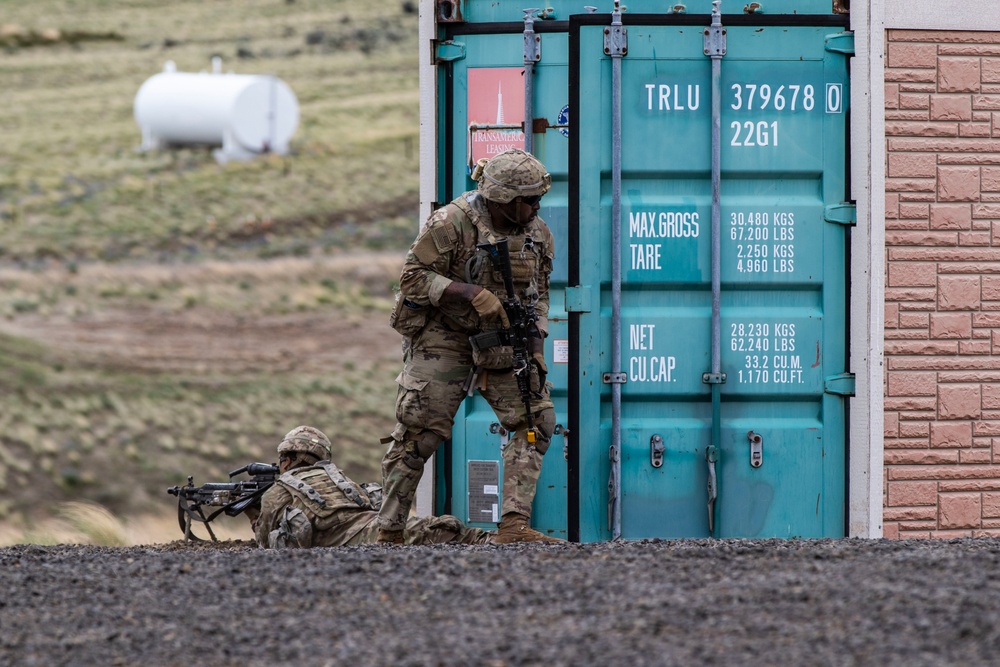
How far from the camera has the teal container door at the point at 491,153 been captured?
691 cm

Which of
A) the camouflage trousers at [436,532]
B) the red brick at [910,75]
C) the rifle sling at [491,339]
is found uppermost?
the red brick at [910,75]

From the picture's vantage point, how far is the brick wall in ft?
23.2

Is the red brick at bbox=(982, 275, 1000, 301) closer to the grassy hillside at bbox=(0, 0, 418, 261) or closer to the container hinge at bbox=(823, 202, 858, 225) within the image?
the container hinge at bbox=(823, 202, 858, 225)

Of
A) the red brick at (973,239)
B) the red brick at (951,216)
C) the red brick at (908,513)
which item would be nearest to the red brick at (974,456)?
the red brick at (908,513)

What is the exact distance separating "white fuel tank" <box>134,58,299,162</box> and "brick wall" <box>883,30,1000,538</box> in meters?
29.4

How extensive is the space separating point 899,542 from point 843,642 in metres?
1.81

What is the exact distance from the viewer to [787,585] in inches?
180

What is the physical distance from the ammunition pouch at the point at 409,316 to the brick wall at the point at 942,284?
8.23ft

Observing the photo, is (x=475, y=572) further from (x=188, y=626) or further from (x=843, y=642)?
(x=843, y=642)

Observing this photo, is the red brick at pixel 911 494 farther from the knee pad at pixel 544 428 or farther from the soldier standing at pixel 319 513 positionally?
the soldier standing at pixel 319 513

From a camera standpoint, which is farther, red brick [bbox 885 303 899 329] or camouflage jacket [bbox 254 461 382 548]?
camouflage jacket [bbox 254 461 382 548]

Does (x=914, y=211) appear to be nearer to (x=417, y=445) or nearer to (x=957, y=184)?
(x=957, y=184)

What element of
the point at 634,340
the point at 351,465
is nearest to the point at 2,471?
the point at 351,465

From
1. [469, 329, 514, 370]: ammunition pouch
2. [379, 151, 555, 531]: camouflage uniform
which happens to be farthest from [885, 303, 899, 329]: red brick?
[469, 329, 514, 370]: ammunition pouch
